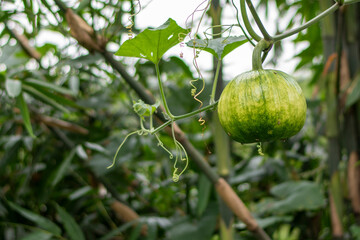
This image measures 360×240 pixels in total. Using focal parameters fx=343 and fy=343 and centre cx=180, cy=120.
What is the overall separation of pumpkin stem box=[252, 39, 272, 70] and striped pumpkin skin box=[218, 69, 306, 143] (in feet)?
0.03

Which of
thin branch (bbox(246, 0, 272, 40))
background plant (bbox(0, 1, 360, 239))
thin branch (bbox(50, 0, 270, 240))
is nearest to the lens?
thin branch (bbox(246, 0, 272, 40))

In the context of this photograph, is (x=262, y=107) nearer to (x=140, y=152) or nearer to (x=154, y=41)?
(x=154, y=41)

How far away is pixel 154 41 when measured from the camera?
0.29m

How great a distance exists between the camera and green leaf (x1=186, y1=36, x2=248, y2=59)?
0.31 m

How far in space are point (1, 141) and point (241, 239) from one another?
553 millimetres

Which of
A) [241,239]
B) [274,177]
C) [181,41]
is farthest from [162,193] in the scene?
[181,41]

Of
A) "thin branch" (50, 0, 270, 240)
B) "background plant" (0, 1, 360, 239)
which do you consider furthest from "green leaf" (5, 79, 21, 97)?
"thin branch" (50, 0, 270, 240)

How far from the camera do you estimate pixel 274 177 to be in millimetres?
1004

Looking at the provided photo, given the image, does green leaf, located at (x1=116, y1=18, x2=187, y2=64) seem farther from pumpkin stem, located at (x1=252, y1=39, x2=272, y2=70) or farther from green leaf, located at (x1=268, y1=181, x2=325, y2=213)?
green leaf, located at (x1=268, y1=181, x2=325, y2=213)

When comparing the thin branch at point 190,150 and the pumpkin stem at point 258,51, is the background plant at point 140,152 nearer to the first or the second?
the thin branch at point 190,150

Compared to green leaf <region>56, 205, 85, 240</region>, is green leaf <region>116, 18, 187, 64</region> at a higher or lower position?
higher

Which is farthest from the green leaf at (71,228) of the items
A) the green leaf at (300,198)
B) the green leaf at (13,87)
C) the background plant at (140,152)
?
the green leaf at (300,198)

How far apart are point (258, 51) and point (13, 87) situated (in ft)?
1.29

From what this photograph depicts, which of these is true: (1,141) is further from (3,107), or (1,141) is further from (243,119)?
(243,119)
